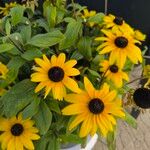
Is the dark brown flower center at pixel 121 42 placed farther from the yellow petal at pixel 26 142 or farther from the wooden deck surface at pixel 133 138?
the wooden deck surface at pixel 133 138

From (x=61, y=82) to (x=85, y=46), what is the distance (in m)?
0.16

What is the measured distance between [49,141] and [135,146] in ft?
1.42

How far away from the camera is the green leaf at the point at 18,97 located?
2.13 ft

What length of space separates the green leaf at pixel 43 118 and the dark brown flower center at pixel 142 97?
20 centimetres

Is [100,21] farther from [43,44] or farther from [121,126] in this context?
[121,126]

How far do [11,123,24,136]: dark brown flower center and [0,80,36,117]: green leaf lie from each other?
0.11ft

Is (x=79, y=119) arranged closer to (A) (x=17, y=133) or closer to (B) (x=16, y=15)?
(A) (x=17, y=133)

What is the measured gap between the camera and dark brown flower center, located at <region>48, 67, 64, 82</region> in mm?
597

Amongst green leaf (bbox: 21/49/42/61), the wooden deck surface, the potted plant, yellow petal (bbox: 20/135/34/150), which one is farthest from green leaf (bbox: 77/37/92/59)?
the wooden deck surface

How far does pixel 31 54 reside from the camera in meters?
0.68

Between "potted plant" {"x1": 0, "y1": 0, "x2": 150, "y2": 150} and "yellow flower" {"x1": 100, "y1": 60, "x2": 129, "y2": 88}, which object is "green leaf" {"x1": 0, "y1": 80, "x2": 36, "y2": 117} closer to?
"potted plant" {"x1": 0, "y1": 0, "x2": 150, "y2": 150}

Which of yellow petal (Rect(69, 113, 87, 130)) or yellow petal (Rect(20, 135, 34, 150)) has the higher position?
yellow petal (Rect(69, 113, 87, 130))

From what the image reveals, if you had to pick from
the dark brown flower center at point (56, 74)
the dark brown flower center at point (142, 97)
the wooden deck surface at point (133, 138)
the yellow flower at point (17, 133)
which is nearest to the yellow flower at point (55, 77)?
the dark brown flower center at point (56, 74)

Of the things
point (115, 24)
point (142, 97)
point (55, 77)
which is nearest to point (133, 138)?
point (142, 97)
